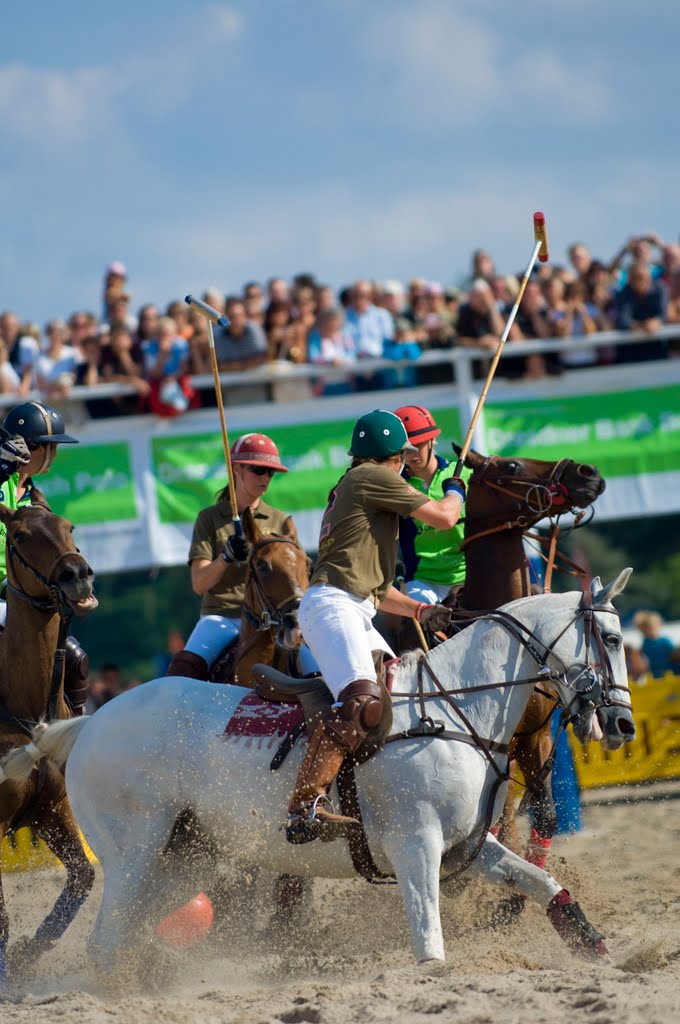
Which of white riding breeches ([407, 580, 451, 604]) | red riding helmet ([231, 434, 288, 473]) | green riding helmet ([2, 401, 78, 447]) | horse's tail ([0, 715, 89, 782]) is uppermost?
green riding helmet ([2, 401, 78, 447])

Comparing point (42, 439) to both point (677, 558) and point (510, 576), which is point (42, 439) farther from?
point (677, 558)

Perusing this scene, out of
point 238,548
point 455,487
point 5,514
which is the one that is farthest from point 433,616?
point 5,514

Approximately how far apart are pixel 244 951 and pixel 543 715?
1.95 m

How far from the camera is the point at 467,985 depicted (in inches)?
215

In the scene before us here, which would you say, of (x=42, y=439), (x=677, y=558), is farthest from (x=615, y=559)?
(x=42, y=439)

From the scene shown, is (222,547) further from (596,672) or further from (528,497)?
(596,672)

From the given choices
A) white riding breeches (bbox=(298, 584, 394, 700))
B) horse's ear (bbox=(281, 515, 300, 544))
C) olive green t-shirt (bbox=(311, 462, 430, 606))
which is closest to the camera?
white riding breeches (bbox=(298, 584, 394, 700))

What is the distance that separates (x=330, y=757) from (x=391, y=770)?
0.99 feet

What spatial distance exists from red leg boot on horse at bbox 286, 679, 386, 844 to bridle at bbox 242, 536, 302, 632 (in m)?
1.09

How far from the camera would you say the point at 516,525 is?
727cm

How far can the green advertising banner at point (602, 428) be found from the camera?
13.3 m

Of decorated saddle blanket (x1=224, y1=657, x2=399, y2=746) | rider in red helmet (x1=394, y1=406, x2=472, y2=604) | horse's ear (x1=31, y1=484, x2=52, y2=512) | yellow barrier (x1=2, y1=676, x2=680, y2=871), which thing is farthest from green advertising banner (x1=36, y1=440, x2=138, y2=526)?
decorated saddle blanket (x1=224, y1=657, x2=399, y2=746)

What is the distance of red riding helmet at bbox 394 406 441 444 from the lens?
7770mm

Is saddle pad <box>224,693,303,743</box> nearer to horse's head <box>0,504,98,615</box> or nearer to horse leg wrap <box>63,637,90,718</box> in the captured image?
horse's head <box>0,504,98,615</box>
